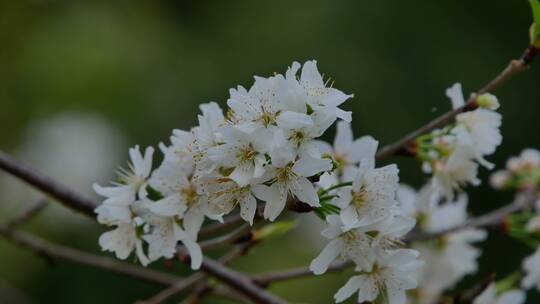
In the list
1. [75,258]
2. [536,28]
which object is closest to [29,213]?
[75,258]

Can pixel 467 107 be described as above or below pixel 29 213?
above

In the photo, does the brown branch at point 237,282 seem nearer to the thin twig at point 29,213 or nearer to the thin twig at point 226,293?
the thin twig at point 226,293

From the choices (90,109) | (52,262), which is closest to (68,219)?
(90,109)

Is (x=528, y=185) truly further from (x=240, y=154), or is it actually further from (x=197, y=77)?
(x=197, y=77)

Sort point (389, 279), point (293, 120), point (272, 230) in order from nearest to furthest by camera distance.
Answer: point (293, 120) < point (389, 279) < point (272, 230)

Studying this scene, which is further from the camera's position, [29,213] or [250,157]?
[29,213]

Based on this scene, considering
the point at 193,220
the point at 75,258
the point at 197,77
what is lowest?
the point at 197,77

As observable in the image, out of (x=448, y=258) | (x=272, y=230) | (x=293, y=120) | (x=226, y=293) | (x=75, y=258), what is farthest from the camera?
(x=448, y=258)
